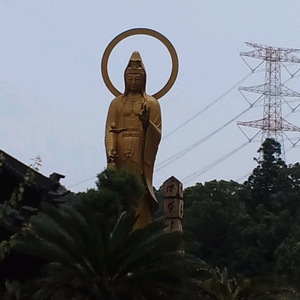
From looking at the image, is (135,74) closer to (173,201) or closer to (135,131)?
(135,131)

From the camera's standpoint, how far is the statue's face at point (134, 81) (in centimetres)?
1855

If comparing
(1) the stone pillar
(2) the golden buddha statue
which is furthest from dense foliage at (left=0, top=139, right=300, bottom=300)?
(2) the golden buddha statue

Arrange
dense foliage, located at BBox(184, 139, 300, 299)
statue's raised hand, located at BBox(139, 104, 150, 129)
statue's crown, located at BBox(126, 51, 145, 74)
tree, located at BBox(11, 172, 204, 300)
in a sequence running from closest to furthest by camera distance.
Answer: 1. tree, located at BBox(11, 172, 204, 300)
2. statue's raised hand, located at BBox(139, 104, 150, 129)
3. statue's crown, located at BBox(126, 51, 145, 74)
4. dense foliage, located at BBox(184, 139, 300, 299)

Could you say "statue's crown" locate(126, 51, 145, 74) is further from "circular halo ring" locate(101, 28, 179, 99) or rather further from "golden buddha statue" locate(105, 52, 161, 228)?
"circular halo ring" locate(101, 28, 179, 99)

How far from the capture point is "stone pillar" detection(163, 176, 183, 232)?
1795cm

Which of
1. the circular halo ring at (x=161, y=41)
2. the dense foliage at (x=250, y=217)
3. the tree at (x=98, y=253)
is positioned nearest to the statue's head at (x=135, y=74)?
the circular halo ring at (x=161, y=41)

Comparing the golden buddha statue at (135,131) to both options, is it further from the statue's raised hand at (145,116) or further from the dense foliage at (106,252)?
the dense foliage at (106,252)

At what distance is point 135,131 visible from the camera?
18.6 metres

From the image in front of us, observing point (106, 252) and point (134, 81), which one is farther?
point (134, 81)

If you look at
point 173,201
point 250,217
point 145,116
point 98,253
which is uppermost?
point 250,217

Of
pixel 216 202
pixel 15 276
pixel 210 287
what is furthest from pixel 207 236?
pixel 15 276

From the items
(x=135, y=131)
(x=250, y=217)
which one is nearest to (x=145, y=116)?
(x=135, y=131)

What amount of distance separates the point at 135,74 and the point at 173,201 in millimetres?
2560

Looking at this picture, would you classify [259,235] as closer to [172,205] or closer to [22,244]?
[172,205]
